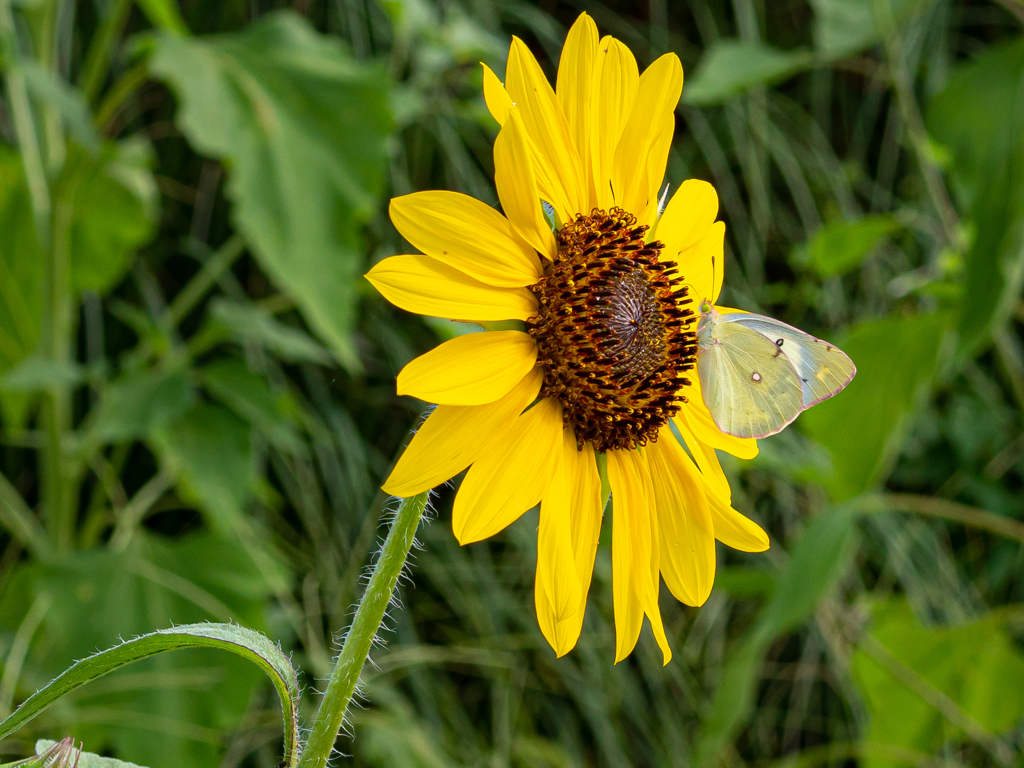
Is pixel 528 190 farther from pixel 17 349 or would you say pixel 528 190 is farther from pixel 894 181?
pixel 894 181

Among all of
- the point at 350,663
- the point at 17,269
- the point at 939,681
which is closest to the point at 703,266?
the point at 350,663

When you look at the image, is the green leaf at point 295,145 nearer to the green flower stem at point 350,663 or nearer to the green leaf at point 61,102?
the green leaf at point 61,102

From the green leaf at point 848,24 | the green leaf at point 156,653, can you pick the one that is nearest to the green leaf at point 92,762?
the green leaf at point 156,653

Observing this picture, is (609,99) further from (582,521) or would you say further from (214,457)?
(214,457)

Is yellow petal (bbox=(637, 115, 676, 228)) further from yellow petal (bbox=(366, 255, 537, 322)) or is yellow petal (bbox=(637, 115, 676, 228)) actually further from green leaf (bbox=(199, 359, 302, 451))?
green leaf (bbox=(199, 359, 302, 451))

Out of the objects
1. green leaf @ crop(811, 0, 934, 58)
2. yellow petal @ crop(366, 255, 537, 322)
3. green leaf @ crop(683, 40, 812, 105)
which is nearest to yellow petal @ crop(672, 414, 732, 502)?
yellow petal @ crop(366, 255, 537, 322)
